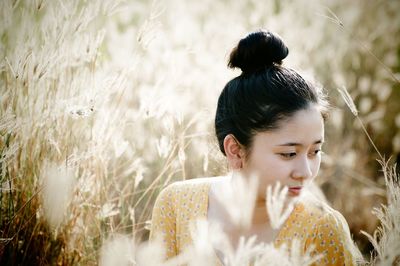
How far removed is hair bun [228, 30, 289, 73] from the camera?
155 cm

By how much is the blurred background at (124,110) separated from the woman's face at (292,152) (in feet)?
0.87

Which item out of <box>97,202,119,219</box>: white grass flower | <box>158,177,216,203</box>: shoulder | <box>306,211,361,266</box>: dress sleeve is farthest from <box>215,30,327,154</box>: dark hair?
<box>97,202,119,219</box>: white grass flower

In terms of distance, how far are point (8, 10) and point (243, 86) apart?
0.79m

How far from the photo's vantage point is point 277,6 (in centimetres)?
310

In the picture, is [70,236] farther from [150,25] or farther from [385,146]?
[385,146]

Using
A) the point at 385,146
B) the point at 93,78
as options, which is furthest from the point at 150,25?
the point at 385,146

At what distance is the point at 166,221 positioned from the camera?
1727 millimetres

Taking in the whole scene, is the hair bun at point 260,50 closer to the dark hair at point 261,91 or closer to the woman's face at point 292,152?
the dark hair at point 261,91

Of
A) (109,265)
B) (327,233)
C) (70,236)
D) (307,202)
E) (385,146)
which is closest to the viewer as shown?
(109,265)

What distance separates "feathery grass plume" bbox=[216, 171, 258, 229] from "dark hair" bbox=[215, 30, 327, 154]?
0.13 meters

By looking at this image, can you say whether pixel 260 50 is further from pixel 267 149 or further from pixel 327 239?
pixel 327 239

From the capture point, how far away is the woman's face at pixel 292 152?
1.38 metres

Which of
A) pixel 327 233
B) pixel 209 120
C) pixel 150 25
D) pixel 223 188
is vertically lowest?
pixel 327 233

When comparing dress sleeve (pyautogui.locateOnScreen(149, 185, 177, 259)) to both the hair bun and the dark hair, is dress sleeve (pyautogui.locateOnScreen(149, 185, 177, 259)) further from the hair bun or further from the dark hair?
the hair bun
